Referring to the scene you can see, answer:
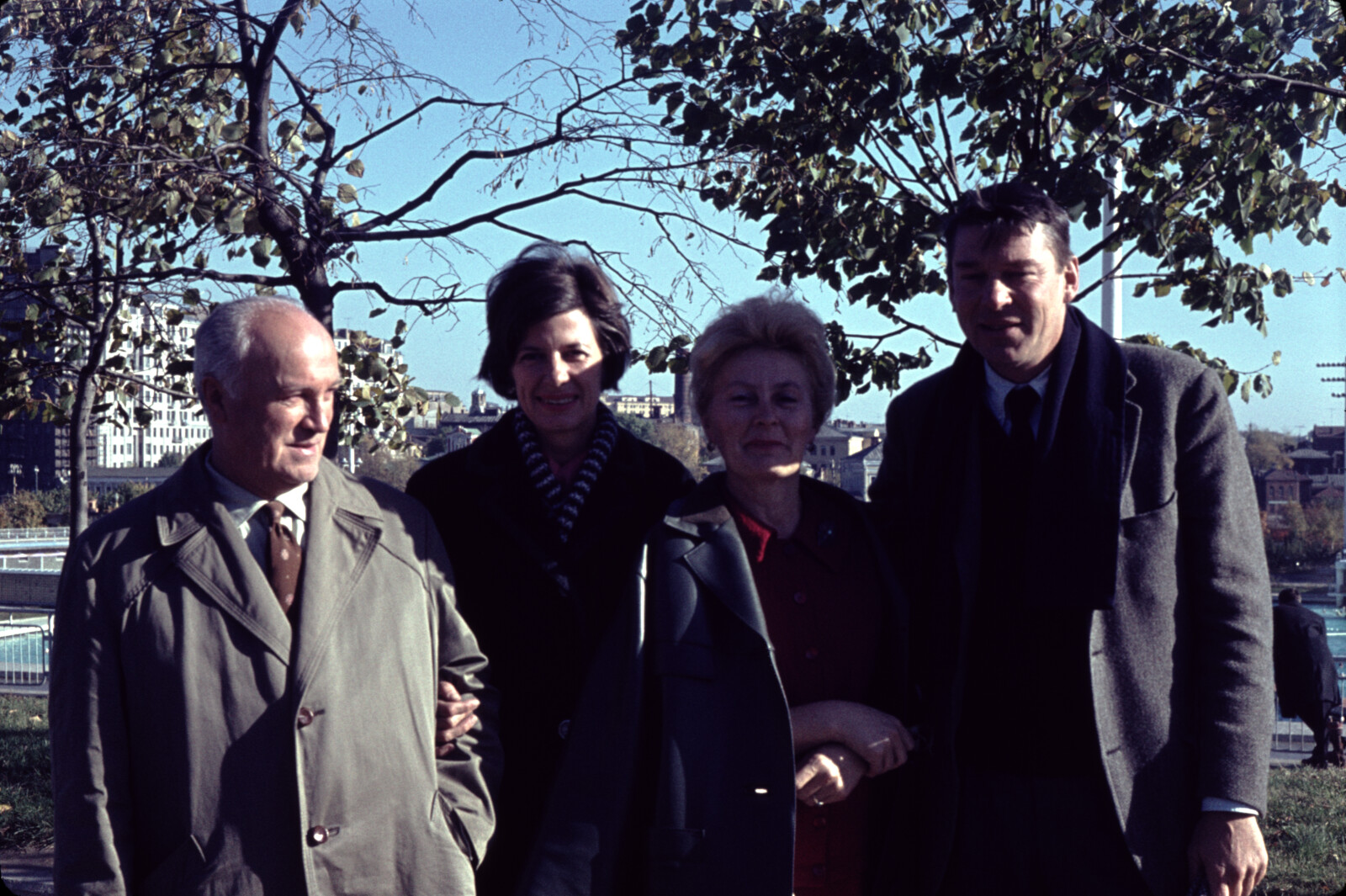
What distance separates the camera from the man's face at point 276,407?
2506mm

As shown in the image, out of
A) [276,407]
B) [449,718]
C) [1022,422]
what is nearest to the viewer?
[276,407]

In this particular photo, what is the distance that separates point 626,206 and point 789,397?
2.60 m

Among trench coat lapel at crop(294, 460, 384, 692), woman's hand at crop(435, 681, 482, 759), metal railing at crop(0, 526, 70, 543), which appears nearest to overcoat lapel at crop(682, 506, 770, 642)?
woman's hand at crop(435, 681, 482, 759)

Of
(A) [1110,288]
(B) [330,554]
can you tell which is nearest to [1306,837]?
(A) [1110,288]

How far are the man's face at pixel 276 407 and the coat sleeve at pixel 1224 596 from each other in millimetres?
1996

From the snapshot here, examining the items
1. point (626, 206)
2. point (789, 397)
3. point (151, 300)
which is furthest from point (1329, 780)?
point (151, 300)

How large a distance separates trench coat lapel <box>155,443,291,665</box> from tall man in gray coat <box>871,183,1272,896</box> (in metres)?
1.56

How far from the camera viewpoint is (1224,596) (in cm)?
255

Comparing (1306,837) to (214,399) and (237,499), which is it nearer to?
(237,499)

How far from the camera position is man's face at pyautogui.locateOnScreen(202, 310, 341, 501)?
98.7 inches

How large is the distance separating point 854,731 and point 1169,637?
0.76 meters

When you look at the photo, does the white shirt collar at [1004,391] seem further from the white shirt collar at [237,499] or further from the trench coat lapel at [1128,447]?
the white shirt collar at [237,499]

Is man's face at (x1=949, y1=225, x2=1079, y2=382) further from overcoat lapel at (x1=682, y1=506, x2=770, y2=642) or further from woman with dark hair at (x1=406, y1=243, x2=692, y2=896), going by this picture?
woman with dark hair at (x1=406, y1=243, x2=692, y2=896)

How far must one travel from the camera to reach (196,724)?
2344 mm
